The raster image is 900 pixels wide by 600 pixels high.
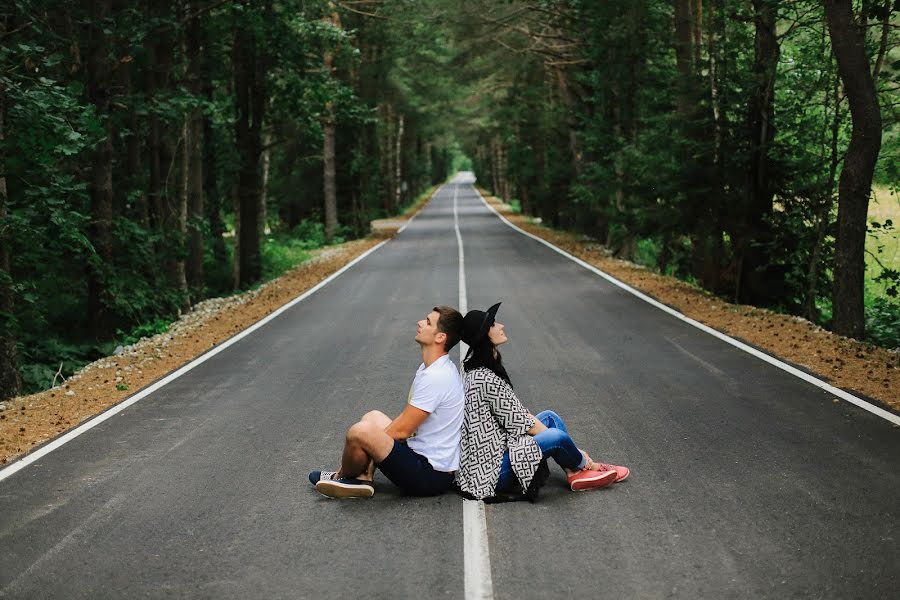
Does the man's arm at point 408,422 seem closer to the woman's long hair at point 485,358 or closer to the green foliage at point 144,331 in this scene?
the woman's long hair at point 485,358

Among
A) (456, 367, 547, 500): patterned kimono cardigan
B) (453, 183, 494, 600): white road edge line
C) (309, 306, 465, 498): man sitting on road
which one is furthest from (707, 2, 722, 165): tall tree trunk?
(453, 183, 494, 600): white road edge line

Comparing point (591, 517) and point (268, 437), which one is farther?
point (268, 437)

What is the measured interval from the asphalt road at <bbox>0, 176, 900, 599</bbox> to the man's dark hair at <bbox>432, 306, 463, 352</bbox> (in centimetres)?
113

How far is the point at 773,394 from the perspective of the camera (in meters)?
9.47

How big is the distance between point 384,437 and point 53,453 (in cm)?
343

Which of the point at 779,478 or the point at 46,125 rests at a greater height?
the point at 46,125

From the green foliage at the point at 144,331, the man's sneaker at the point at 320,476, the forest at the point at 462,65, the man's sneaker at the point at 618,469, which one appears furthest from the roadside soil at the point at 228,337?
the man's sneaker at the point at 618,469

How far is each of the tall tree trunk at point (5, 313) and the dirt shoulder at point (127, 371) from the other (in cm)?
85

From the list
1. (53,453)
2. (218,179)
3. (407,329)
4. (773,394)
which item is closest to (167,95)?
(407,329)

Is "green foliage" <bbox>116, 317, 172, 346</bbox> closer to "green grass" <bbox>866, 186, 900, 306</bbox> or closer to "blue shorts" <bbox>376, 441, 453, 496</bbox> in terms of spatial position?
"blue shorts" <bbox>376, 441, 453, 496</bbox>

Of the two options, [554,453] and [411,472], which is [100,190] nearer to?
[411,472]

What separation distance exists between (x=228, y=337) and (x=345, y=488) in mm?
8735

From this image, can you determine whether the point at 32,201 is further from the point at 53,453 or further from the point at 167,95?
the point at 53,453

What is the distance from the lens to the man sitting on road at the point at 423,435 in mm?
6223
